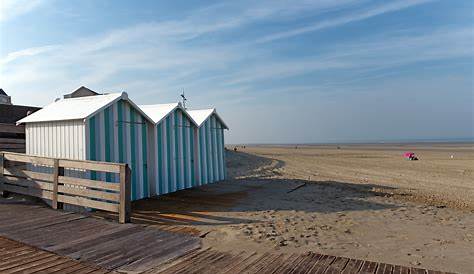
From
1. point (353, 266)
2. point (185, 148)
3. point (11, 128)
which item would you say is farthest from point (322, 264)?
→ point (11, 128)

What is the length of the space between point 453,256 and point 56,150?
8417mm

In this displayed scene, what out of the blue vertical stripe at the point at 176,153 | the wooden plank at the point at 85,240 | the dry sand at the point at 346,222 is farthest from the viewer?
the blue vertical stripe at the point at 176,153

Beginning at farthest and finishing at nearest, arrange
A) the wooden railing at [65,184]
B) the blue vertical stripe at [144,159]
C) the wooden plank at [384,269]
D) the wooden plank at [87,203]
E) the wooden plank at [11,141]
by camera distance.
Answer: the wooden plank at [11,141] → the blue vertical stripe at [144,159] → the wooden plank at [87,203] → the wooden railing at [65,184] → the wooden plank at [384,269]

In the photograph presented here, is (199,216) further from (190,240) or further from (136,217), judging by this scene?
(190,240)

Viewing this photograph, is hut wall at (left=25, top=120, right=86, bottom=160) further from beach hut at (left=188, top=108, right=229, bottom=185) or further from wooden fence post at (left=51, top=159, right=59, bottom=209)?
beach hut at (left=188, top=108, right=229, bottom=185)

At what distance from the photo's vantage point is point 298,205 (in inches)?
382

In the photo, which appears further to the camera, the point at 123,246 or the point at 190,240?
the point at 190,240

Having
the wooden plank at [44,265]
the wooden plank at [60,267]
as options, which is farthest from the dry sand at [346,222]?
the wooden plank at [44,265]

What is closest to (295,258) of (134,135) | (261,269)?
(261,269)

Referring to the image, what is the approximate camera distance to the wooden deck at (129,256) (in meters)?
4.57

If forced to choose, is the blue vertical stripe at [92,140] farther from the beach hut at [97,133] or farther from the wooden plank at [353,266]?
the wooden plank at [353,266]

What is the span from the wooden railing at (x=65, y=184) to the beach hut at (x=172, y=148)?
2.68m

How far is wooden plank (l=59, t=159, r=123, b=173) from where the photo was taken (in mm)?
6786

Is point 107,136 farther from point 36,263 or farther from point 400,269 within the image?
point 400,269
